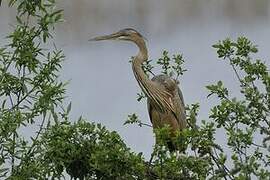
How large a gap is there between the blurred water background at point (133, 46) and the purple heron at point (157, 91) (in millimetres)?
1591

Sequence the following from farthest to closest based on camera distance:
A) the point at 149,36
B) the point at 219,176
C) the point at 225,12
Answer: the point at 225,12 < the point at 149,36 < the point at 219,176

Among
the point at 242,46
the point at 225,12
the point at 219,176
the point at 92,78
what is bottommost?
the point at 219,176

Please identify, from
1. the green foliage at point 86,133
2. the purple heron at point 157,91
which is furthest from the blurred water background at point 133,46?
the green foliage at point 86,133

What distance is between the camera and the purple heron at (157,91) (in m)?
→ 3.32

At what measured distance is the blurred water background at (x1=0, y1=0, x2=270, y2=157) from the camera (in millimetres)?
7180

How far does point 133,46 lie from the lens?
355 inches

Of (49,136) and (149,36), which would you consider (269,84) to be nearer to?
(49,136)

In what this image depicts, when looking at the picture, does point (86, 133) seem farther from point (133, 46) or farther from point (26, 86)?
point (133, 46)

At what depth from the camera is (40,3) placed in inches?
88.9

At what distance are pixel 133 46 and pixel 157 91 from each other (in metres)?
5.64

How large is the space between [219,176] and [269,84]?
0.29 metres

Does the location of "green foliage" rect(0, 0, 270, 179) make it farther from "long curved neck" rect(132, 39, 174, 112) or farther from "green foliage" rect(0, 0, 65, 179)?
"long curved neck" rect(132, 39, 174, 112)

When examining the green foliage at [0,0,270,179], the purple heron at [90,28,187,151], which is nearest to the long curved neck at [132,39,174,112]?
the purple heron at [90,28,187,151]

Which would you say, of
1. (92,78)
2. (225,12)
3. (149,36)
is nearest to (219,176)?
→ (92,78)
